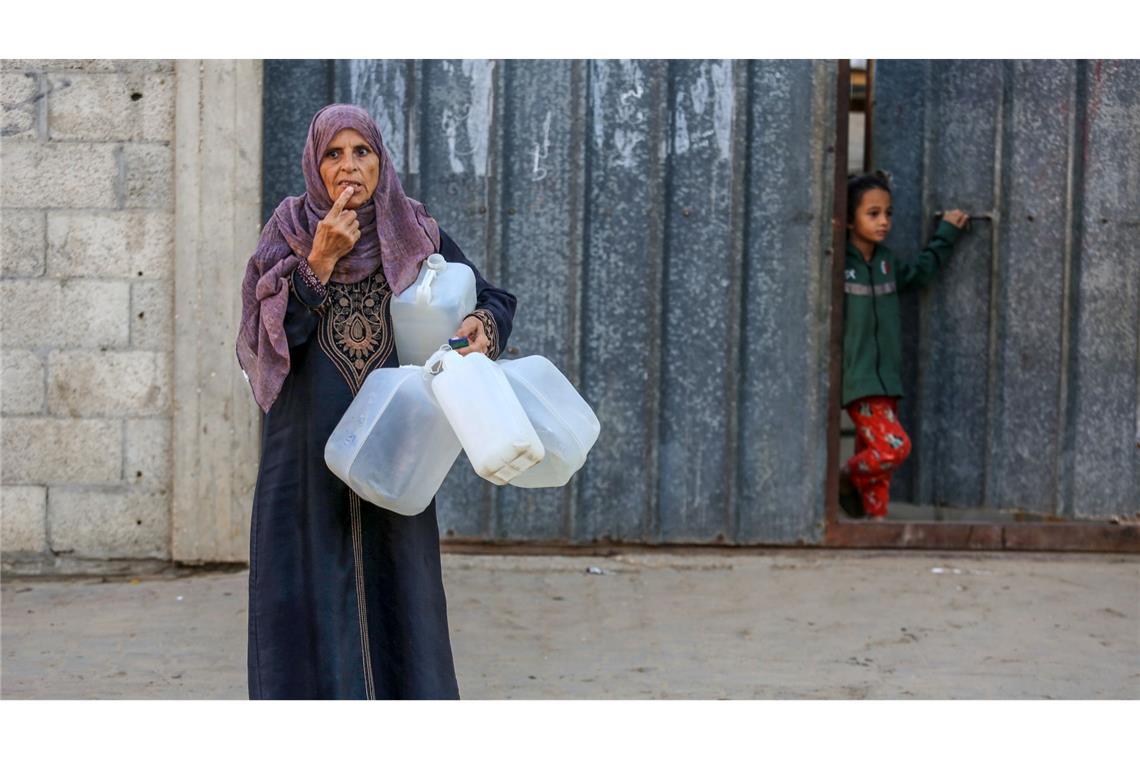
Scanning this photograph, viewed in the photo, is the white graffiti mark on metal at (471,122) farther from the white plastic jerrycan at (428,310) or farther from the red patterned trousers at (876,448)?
the white plastic jerrycan at (428,310)

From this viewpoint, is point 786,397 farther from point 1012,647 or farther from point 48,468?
point 48,468

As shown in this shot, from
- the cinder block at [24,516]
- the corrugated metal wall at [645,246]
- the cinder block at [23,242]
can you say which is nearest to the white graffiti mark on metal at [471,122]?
the corrugated metal wall at [645,246]

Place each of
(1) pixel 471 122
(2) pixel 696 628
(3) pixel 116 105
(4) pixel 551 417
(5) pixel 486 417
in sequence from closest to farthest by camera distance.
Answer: (5) pixel 486 417
(4) pixel 551 417
(2) pixel 696 628
(3) pixel 116 105
(1) pixel 471 122

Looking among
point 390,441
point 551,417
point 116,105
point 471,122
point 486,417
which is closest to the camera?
point 486,417

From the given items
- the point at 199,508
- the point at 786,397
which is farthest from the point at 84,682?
the point at 786,397

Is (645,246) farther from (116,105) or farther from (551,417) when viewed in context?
(551,417)

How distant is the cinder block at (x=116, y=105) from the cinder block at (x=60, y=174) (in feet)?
0.25

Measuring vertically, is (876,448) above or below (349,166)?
below

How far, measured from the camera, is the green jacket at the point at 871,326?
16.9 ft

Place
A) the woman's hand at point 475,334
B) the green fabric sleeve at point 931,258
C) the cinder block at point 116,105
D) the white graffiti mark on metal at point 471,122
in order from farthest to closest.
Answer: the green fabric sleeve at point 931,258 → the white graffiti mark on metal at point 471,122 → the cinder block at point 116,105 → the woman's hand at point 475,334

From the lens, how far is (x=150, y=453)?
495 cm

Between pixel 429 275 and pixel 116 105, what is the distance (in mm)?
2390

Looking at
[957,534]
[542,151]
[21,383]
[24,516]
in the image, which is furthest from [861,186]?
[24,516]

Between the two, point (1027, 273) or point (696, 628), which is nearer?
point (696, 628)
